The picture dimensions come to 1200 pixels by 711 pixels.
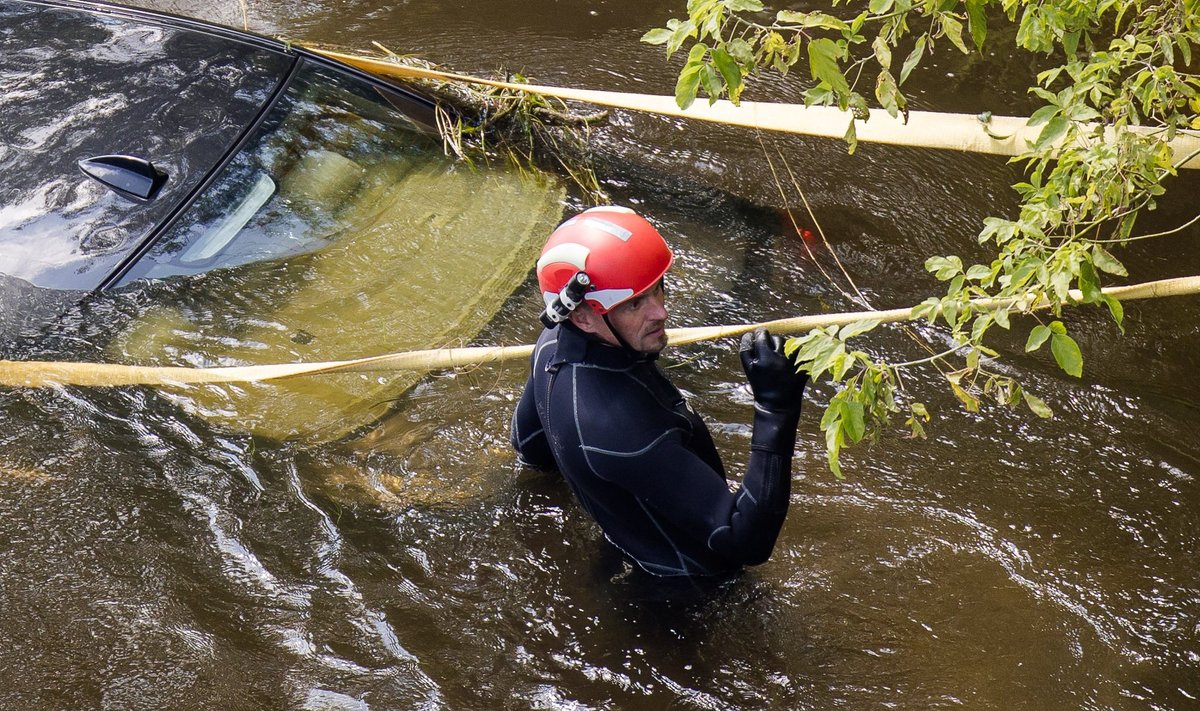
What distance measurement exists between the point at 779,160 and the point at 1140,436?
94.6 inches

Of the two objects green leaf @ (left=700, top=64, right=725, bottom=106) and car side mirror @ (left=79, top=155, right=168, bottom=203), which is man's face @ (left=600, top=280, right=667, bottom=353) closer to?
green leaf @ (left=700, top=64, right=725, bottom=106)

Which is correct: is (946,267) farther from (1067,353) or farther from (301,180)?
(301,180)

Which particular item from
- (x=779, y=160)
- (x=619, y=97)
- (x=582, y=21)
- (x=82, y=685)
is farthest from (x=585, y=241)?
(x=582, y=21)

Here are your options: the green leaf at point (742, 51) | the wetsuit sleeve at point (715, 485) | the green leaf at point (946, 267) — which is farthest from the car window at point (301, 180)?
the green leaf at point (946, 267)

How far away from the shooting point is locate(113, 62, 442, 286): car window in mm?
4059

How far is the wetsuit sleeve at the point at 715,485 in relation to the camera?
2836 millimetres

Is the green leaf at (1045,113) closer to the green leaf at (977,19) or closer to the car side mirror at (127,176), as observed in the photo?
the green leaf at (977,19)

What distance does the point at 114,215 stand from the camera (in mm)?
4035

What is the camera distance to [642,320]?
2957mm

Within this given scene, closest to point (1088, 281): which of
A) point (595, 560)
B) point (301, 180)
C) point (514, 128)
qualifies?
point (595, 560)

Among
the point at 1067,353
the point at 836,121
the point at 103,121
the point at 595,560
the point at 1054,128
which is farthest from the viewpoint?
the point at 836,121

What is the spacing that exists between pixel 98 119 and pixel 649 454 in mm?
2815

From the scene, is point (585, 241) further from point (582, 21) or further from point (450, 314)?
point (582, 21)

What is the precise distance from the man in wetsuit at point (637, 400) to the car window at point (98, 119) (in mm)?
1952
